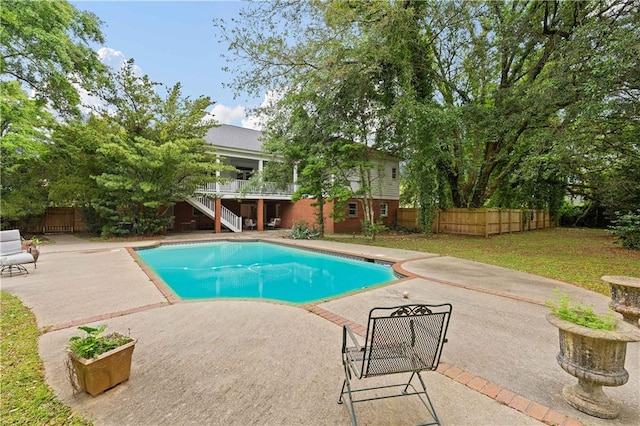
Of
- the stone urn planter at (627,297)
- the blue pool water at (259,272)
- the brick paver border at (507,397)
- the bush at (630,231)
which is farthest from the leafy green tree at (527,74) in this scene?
the brick paver border at (507,397)

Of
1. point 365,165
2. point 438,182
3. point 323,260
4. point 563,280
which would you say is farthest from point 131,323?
point 438,182

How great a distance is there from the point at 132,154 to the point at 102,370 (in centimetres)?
1325

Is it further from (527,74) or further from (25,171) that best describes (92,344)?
(25,171)

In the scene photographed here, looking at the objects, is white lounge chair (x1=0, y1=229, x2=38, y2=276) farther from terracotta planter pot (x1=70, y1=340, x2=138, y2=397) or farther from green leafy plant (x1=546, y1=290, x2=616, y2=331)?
green leafy plant (x1=546, y1=290, x2=616, y2=331)

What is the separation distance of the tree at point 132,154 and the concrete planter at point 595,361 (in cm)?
1444

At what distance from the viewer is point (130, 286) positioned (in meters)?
6.18

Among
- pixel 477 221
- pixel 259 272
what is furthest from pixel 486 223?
pixel 259 272

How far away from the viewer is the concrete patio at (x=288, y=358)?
236 centimetres

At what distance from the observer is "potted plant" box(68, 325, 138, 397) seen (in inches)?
98.0

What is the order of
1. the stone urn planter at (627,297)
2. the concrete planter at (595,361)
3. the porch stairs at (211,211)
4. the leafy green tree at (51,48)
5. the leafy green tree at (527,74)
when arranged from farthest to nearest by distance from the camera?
1. the porch stairs at (211,211)
2. the leafy green tree at (51,48)
3. the leafy green tree at (527,74)
4. the stone urn planter at (627,297)
5. the concrete planter at (595,361)

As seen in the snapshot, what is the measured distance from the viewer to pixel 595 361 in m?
2.31

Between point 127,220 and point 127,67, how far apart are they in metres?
7.72

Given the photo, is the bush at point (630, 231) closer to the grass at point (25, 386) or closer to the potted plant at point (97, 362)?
the potted plant at point (97, 362)

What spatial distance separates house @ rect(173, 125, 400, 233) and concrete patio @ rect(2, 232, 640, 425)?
11606mm
